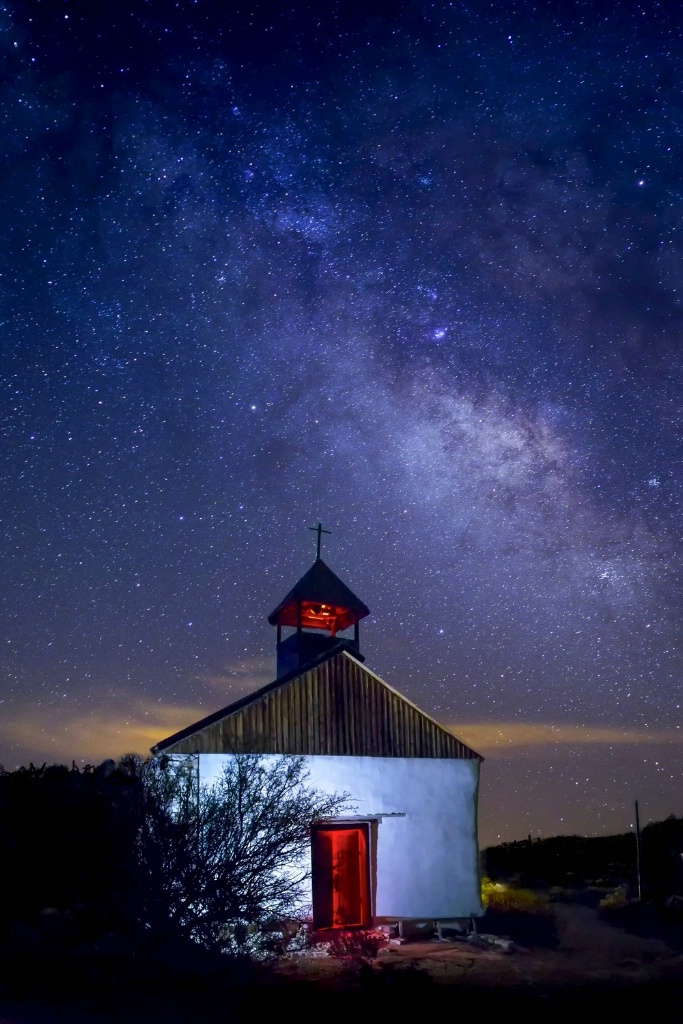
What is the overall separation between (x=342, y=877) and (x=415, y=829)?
1.79 meters

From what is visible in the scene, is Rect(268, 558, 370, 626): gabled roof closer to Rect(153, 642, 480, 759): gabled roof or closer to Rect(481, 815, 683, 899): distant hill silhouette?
Rect(153, 642, 480, 759): gabled roof

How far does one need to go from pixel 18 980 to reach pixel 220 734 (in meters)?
6.53

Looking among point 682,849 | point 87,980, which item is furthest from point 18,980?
point 682,849

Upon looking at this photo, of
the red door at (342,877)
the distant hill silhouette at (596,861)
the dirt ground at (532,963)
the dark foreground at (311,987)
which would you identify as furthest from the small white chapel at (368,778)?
the distant hill silhouette at (596,861)

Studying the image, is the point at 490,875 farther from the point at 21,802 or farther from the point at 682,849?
the point at 21,802

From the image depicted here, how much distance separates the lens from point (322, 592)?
2291cm

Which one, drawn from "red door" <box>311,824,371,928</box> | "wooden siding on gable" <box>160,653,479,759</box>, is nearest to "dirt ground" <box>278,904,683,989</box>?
"red door" <box>311,824,371,928</box>

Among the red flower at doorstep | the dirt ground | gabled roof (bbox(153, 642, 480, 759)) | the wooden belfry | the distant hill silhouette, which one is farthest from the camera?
the distant hill silhouette

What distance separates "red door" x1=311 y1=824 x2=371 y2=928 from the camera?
17062mm

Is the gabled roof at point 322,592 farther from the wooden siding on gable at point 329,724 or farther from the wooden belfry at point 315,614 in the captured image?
the wooden siding on gable at point 329,724

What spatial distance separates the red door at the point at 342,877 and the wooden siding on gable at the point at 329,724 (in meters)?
1.64

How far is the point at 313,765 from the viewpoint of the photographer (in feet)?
58.2

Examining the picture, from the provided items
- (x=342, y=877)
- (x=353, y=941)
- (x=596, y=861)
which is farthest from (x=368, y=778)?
(x=596, y=861)

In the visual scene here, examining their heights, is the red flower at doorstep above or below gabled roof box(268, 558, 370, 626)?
below
